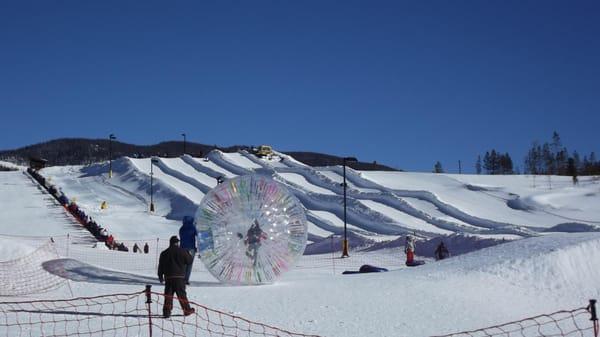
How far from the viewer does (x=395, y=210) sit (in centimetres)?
4478

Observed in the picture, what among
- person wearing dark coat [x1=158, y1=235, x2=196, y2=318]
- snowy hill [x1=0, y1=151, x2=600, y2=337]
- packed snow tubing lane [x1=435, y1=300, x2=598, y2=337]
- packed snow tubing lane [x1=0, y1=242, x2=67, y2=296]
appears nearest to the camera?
packed snow tubing lane [x1=435, y1=300, x2=598, y2=337]

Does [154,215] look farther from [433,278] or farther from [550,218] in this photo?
[433,278]

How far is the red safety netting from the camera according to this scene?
904 cm

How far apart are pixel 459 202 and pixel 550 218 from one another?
7.09 metres

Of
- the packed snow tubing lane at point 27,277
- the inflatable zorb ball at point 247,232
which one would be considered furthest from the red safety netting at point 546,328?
the packed snow tubing lane at point 27,277

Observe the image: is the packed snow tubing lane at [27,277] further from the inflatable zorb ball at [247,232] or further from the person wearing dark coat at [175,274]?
the person wearing dark coat at [175,274]

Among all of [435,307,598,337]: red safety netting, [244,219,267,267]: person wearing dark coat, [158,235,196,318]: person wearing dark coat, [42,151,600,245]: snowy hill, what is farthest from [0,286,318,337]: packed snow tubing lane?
[42,151,600,245]: snowy hill

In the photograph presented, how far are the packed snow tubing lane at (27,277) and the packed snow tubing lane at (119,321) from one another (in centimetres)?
173

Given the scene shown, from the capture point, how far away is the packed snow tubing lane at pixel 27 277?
12.7m

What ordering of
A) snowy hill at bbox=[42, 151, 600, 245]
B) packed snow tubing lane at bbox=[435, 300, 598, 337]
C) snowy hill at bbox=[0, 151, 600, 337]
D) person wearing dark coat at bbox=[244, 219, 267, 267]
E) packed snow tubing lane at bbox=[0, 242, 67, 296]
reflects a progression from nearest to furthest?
packed snow tubing lane at bbox=[435, 300, 598, 337], snowy hill at bbox=[0, 151, 600, 337], person wearing dark coat at bbox=[244, 219, 267, 267], packed snow tubing lane at bbox=[0, 242, 67, 296], snowy hill at bbox=[42, 151, 600, 245]

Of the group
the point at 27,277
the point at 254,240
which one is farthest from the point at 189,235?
the point at 27,277

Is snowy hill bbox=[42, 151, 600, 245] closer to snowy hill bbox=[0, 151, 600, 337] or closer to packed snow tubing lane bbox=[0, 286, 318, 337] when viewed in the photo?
snowy hill bbox=[0, 151, 600, 337]

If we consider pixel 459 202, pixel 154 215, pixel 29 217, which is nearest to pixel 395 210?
pixel 459 202

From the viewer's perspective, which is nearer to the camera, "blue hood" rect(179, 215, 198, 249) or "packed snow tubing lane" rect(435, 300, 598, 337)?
"packed snow tubing lane" rect(435, 300, 598, 337)
